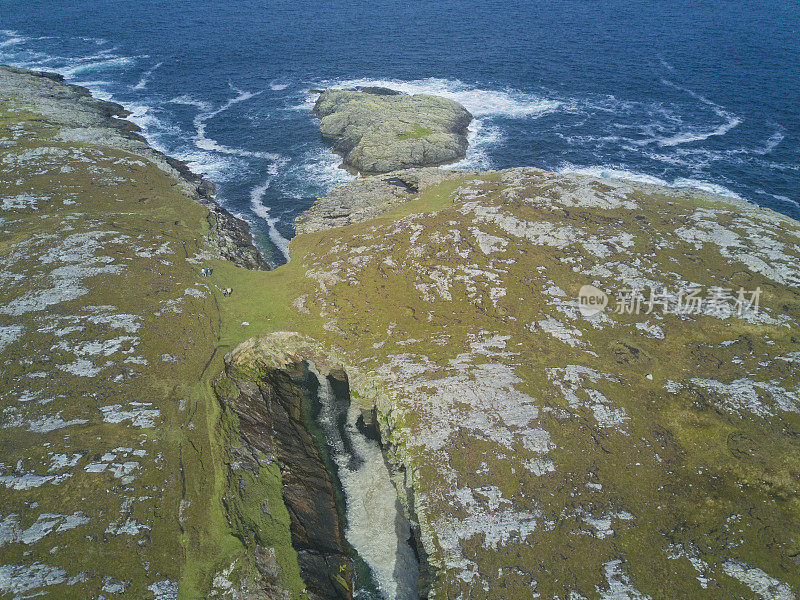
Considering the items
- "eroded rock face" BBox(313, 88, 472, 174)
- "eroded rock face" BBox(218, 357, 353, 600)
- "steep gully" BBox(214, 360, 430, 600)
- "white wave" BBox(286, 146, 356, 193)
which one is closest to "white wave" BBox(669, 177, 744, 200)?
"eroded rock face" BBox(313, 88, 472, 174)

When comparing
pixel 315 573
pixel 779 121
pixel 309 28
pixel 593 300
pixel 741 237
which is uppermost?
pixel 309 28

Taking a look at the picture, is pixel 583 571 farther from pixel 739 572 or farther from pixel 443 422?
pixel 443 422

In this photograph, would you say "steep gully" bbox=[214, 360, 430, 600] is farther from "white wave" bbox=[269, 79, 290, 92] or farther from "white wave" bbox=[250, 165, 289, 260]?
"white wave" bbox=[269, 79, 290, 92]

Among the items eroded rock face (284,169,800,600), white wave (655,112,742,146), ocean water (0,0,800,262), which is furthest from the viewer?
white wave (655,112,742,146)

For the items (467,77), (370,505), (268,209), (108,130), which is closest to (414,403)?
(370,505)

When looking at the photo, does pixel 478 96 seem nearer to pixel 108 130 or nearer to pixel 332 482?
pixel 108 130

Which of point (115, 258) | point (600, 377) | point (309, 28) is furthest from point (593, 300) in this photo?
point (309, 28)
